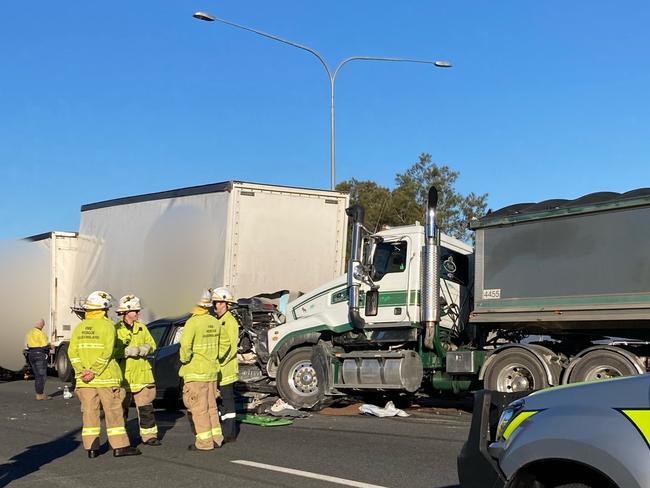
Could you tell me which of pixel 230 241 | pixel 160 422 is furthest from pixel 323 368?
pixel 230 241

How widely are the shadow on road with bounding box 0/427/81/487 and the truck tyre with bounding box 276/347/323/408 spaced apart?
3617 mm

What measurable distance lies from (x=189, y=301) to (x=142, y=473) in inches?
310

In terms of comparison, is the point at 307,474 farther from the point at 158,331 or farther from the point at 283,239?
the point at 283,239

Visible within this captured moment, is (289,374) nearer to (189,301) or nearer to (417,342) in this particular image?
(417,342)

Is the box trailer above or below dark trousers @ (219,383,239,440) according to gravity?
above

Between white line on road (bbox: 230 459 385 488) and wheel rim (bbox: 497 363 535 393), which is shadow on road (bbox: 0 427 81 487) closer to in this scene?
white line on road (bbox: 230 459 385 488)

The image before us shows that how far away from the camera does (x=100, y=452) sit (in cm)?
830

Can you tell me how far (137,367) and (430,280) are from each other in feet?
15.1

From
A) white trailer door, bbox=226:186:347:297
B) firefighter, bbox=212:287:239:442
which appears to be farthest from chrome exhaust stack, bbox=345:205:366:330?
firefighter, bbox=212:287:239:442

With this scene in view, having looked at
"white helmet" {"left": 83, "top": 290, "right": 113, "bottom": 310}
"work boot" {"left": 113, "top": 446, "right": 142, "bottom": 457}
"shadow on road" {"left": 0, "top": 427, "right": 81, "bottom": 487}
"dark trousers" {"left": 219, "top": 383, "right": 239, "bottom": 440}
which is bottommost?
"shadow on road" {"left": 0, "top": 427, "right": 81, "bottom": 487}

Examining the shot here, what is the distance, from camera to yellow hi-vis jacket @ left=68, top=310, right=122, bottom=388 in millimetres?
7797

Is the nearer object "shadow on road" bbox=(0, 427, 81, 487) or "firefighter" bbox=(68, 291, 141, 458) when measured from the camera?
"shadow on road" bbox=(0, 427, 81, 487)

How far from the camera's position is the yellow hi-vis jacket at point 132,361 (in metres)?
8.57

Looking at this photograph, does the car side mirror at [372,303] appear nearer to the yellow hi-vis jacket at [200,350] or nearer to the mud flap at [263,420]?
the mud flap at [263,420]
